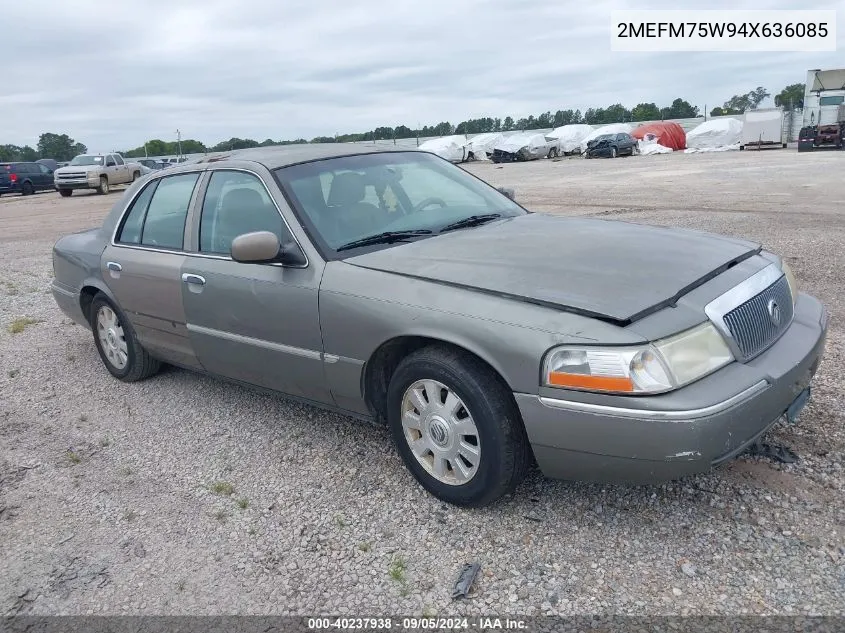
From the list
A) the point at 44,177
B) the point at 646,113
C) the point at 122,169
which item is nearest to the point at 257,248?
the point at 122,169

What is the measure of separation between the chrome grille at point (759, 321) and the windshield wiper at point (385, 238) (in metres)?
1.59

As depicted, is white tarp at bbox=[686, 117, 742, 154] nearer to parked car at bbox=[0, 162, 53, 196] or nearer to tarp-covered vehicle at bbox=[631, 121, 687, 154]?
tarp-covered vehicle at bbox=[631, 121, 687, 154]

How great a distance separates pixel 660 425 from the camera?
2.54m

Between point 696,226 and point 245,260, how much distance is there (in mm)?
8757

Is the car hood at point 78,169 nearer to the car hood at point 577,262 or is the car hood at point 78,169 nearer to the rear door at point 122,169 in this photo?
the rear door at point 122,169

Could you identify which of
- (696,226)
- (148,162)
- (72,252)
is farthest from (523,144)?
(72,252)

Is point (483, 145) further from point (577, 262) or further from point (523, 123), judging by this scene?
point (577, 262)

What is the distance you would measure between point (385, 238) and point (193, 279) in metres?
1.22

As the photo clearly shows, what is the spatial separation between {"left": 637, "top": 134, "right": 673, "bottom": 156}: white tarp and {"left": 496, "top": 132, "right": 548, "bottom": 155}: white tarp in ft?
19.3

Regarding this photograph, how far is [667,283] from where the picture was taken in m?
2.91

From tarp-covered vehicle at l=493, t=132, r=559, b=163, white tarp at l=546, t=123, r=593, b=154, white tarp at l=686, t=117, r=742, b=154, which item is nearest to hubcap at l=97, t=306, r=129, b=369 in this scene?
Result: white tarp at l=686, t=117, r=742, b=154

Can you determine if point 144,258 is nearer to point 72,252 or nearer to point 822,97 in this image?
point 72,252

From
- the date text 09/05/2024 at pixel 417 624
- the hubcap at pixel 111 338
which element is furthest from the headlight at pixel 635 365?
the hubcap at pixel 111 338

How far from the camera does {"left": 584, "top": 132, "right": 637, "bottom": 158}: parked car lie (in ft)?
135
